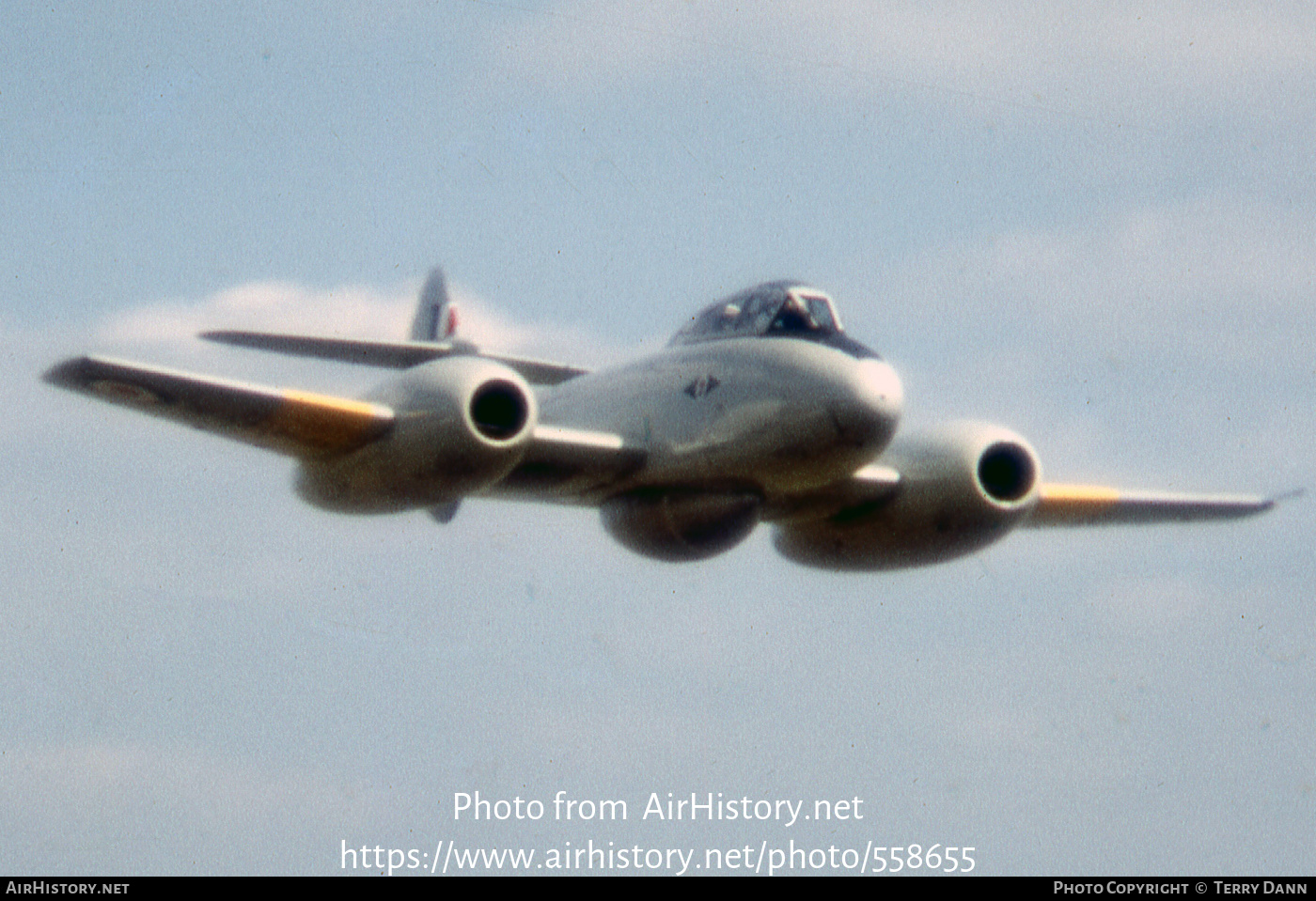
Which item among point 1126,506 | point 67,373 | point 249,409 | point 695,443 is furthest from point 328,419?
point 1126,506

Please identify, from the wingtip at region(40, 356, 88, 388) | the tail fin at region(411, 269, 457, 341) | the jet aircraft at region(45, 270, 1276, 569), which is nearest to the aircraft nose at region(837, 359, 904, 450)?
the jet aircraft at region(45, 270, 1276, 569)

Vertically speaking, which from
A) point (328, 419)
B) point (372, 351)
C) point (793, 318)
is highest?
point (372, 351)

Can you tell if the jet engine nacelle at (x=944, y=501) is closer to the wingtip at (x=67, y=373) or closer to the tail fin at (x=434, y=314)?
the tail fin at (x=434, y=314)

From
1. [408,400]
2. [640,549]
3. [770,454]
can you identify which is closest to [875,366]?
[770,454]

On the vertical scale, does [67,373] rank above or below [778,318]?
below

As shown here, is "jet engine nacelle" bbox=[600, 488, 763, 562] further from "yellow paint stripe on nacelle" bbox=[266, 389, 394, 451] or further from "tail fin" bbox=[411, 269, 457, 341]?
"tail fin" bbox=[411, 269, 457, 341]

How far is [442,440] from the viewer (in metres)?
17.2

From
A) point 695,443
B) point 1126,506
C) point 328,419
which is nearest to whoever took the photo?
point 328,419

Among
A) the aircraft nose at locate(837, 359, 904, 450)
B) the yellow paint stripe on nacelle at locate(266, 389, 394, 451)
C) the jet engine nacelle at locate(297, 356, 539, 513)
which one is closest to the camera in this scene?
the jet engine nacelle at locate(297, 356, 539, 513)

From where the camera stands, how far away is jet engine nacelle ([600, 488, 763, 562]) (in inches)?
759

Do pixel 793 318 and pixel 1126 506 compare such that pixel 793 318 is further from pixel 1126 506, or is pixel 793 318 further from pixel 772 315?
pixel 1126 506

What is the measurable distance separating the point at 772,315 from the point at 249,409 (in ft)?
21.2

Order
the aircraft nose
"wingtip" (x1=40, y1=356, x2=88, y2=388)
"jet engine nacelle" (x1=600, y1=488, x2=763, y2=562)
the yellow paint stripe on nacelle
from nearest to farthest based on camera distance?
"wingtip" (x1=40, y1=356, x2=88, y2=388) → the yellow paint stripe on nacelle → the aircraft nose → "jet engine nacelle" (x1=600, y1=488, x2=763, y2=562)

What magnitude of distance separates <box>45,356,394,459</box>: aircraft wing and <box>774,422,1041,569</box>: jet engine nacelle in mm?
7169
